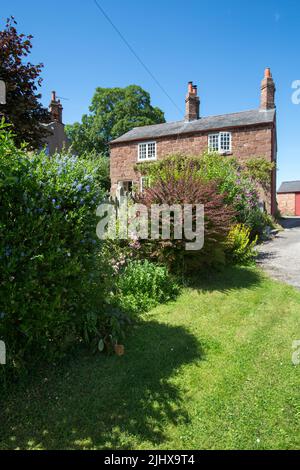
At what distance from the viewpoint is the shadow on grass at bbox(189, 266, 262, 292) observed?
6449mm

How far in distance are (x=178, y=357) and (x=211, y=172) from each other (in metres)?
8.12

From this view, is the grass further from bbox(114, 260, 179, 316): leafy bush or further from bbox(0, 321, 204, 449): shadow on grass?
bbox(114, 260, 179, 316): leafy bush

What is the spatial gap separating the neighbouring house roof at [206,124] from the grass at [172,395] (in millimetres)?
17887

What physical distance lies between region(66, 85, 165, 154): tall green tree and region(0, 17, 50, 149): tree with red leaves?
1252 inches

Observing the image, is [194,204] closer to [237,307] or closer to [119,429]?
[237,307]

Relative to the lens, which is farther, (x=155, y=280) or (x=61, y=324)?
(x=155, y=280)

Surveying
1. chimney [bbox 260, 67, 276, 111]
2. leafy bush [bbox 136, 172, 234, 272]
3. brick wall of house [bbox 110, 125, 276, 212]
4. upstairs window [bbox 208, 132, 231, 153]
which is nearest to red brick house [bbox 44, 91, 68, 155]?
brick wall of house [bbox 110, 125, 276, 212]

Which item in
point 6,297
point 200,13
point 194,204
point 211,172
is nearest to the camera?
point 6,297

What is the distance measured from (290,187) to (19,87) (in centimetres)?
3966

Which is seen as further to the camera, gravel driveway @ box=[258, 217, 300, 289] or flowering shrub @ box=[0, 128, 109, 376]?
gravel driveway @ box=[258, 217, 300, 289]

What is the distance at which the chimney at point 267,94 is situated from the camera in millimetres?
19750
